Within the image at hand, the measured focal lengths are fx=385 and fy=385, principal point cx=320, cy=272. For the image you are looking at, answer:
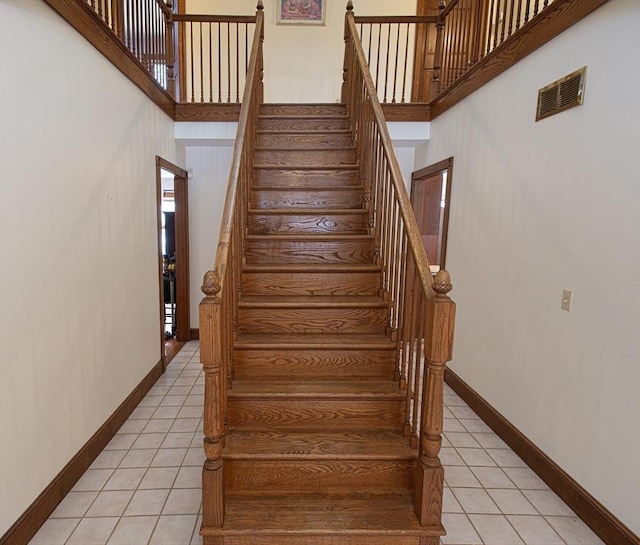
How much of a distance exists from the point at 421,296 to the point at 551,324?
911 mm

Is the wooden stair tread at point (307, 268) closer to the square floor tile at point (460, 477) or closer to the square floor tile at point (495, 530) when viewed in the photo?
the square floor tile at point (460, 477)

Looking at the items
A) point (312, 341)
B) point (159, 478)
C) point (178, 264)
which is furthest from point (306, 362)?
point (178, 264)

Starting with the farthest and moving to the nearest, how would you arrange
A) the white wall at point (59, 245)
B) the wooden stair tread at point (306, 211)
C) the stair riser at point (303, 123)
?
the stair riser at point (303, 123) < the wooden stair tread at point (306, 211) < the white wall at point (59, 245)

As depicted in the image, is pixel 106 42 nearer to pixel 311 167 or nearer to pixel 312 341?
pixel 311 167

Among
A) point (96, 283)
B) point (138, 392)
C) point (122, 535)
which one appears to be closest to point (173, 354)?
point (138, 392)

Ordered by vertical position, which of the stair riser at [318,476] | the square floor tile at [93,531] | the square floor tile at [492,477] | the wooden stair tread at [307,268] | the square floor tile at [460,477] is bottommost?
the square floor tile at [93,531]

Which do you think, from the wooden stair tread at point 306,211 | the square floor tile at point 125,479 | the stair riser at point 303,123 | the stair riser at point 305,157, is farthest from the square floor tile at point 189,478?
the stair riser at point 303,123

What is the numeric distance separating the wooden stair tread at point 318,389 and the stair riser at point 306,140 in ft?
7.61

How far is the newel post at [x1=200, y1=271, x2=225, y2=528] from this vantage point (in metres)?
1.51

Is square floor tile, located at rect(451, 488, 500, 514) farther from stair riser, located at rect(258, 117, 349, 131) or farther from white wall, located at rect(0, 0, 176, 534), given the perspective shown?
stair riser, located at rect(258, 117, 349, 131)

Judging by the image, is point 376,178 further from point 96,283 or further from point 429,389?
point 96,283

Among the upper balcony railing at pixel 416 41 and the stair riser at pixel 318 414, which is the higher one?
the upper balcony railing at pixel 416 41

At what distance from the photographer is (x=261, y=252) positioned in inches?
110

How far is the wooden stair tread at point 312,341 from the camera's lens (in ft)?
7.11
